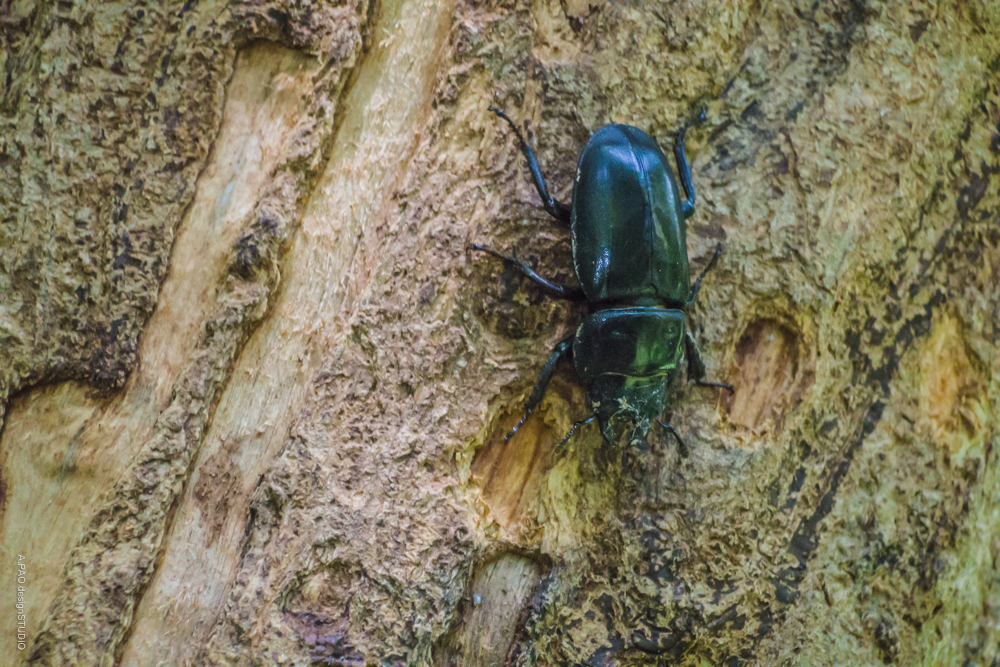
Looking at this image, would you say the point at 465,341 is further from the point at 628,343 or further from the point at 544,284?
the point at 628,343

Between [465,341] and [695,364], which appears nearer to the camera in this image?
[465,341]

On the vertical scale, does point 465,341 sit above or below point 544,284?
below

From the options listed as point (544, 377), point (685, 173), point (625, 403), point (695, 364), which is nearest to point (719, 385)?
point (695, 364)

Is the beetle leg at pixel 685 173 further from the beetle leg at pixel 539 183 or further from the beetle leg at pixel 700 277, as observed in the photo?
the beetle leg at pixel 539 183

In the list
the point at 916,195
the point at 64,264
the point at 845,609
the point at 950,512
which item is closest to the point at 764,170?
the point at 916,195

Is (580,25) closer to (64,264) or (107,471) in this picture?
(64,264)

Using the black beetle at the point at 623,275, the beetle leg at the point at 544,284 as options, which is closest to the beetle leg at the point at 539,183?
the black beetle at the point at 623,275
